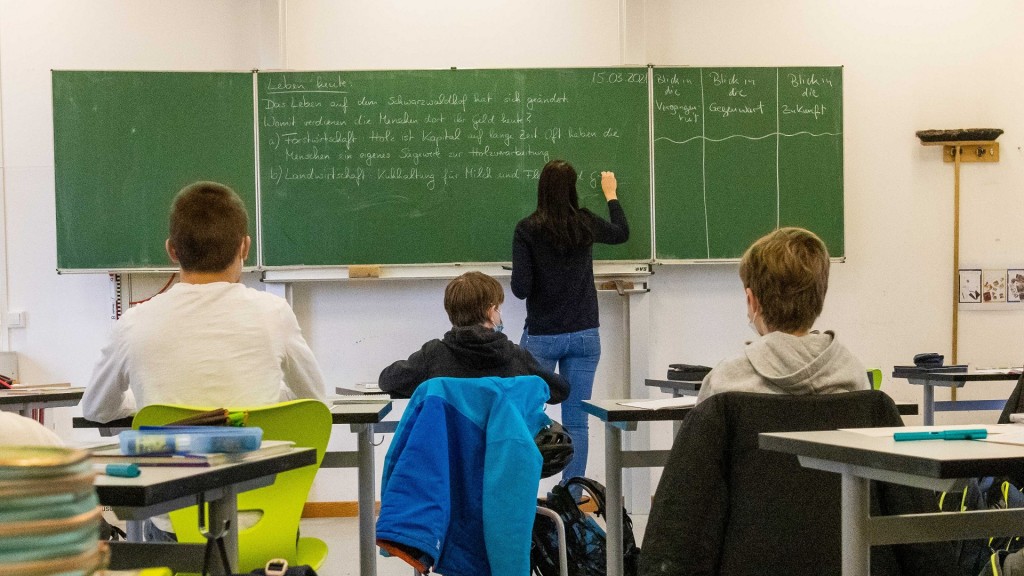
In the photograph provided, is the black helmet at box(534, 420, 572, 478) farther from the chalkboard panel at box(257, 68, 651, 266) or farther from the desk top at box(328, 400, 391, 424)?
the chalkboard panel at box(257, 68, 651, 266)

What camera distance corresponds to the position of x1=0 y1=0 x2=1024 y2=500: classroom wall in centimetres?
497

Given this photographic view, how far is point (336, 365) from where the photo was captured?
5066 mm

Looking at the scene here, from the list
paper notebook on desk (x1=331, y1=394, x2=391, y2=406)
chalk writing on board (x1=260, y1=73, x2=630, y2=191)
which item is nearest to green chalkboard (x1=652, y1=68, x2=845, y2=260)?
chalk writing on board (x1=260, y1=73, x2=630, y2=191)

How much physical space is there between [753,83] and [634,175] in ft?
2.47

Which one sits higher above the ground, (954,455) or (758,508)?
(954,455)

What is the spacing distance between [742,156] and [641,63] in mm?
682

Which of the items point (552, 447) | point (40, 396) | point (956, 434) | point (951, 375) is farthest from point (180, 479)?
point (951, 375)

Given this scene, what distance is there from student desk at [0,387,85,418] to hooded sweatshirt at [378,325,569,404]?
1.04m

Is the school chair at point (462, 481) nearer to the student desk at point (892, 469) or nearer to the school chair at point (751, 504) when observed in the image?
the school chair at point (751, 504)

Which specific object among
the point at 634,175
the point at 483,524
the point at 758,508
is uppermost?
the point at 634,175

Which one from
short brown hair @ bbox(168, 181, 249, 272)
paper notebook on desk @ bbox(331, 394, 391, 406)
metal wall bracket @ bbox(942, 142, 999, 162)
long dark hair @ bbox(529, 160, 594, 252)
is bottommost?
paper notebook on desk @ bbox(331, 394, 391, 406)

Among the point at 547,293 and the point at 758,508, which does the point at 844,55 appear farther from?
the point at 758,508

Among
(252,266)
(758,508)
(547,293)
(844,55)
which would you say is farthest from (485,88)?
(758,508)

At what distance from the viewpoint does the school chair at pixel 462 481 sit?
2.42 meters
